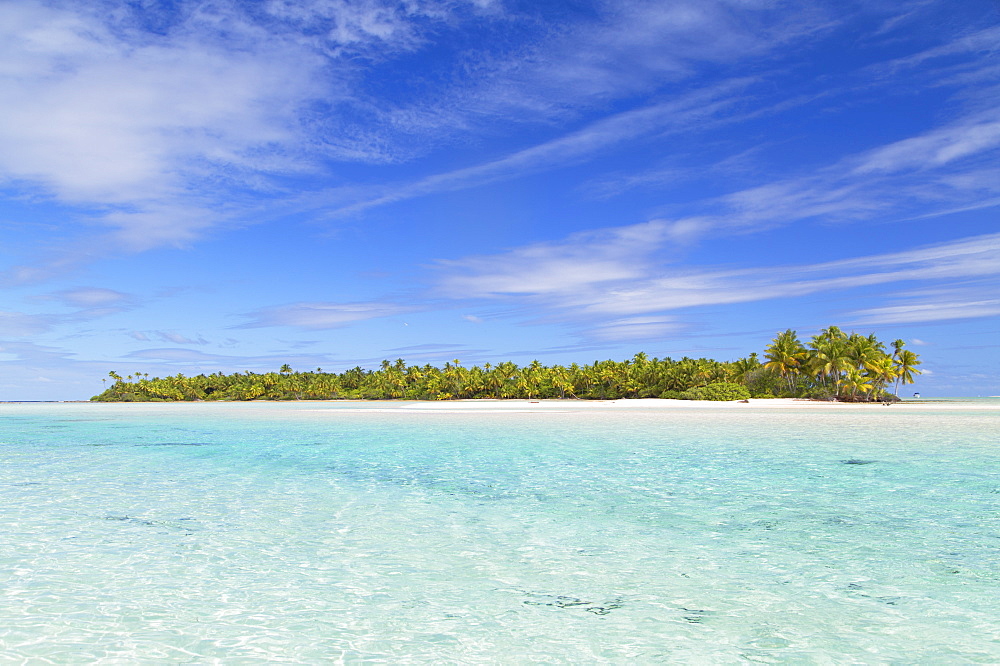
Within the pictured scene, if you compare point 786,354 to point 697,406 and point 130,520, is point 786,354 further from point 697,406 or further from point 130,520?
point 130,520

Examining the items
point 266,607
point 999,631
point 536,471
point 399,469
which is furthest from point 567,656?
point 399,469

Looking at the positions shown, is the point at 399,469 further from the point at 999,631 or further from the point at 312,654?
the point at 999,631

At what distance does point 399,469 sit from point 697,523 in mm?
10114

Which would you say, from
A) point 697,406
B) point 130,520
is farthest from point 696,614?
point 697,406

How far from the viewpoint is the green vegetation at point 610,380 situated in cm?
8069

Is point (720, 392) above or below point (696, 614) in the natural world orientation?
above

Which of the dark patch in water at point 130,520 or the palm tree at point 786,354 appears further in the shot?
the palm tree at point 786,354

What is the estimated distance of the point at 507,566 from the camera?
328 inches

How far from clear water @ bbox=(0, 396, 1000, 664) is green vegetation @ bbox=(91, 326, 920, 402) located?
6892 centimetres

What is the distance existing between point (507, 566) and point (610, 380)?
97906 mm

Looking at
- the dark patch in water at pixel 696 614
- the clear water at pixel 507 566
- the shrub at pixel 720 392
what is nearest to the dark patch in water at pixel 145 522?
the clear water at pixel 507 566

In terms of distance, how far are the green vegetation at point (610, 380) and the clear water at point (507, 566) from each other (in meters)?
68.9

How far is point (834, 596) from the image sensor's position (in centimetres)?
702

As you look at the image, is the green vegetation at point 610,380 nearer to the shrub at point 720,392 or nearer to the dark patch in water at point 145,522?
the shrub at point 720,392
